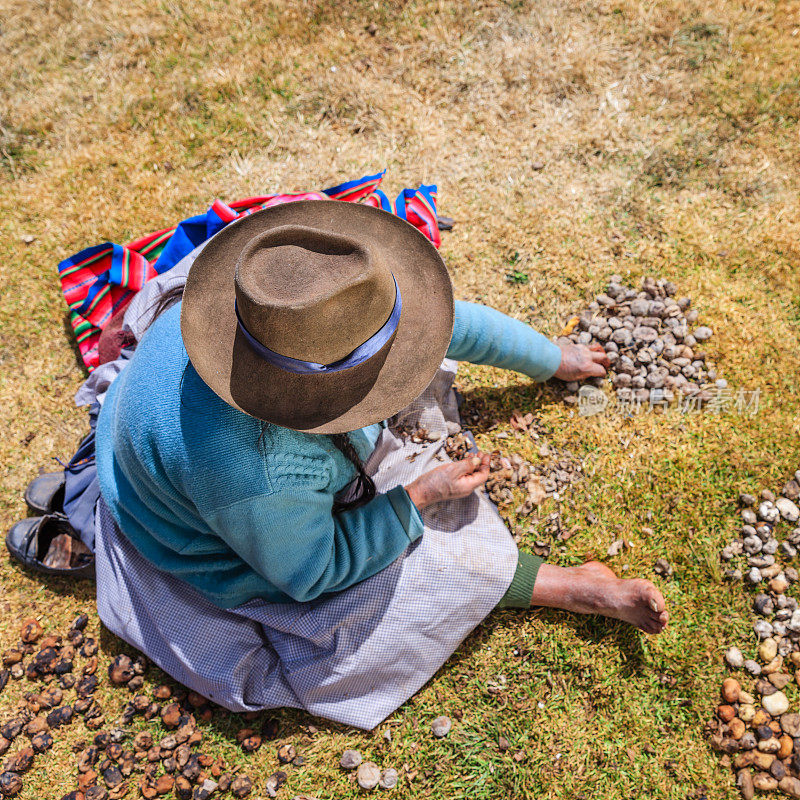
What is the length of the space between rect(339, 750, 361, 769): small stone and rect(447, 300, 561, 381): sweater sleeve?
209 centimetres

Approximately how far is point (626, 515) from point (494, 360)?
1.18 metres

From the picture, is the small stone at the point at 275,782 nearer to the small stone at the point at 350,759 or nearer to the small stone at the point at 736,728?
the small stone at the point at 350,759

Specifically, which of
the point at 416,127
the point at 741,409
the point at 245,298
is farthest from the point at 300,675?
the point at 416,127

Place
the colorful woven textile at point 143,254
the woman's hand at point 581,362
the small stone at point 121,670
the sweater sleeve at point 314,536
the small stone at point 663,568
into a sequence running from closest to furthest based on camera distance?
the sweater sleeve at point 314,536
the small stone at point 121,670
the small stone at point 663,568
the woman's hand at point 581,362
the colorful woven textile at point 143,254

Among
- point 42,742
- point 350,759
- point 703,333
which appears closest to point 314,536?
point 350,759

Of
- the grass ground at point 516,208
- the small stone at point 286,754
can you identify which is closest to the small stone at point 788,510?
the grass ground at point 516,208

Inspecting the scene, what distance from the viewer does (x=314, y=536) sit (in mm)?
2584

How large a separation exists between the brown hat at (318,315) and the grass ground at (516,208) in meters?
1.80

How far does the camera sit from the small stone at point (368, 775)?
321 centimetres

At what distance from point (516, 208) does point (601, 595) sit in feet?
8.66

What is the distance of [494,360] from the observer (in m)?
3.56

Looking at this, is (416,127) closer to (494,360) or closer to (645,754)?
(494,360)

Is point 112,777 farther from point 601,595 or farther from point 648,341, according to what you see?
point 648,341

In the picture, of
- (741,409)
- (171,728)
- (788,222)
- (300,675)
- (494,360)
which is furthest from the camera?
(788,222)
